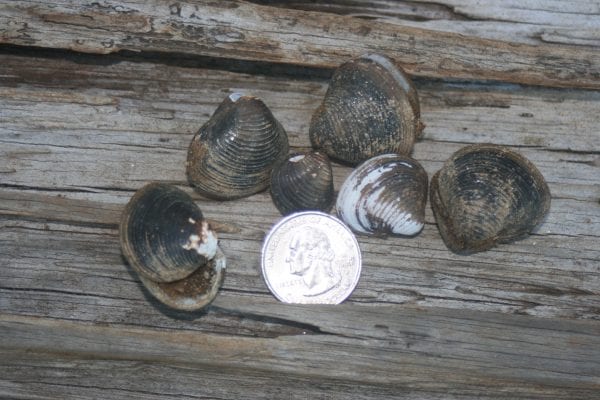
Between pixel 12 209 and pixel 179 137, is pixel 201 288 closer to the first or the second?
pixel 179 137

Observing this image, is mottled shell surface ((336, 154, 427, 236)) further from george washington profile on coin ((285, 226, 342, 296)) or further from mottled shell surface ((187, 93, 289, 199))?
mottled shell surface ((187, 93, 289, 199))

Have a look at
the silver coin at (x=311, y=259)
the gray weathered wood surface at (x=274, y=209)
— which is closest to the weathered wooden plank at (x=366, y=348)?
the gray weathered wood surface at (x=274, y=209)

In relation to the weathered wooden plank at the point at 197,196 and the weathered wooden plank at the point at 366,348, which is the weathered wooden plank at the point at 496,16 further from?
the weathered wooden plank at the point at 366,348

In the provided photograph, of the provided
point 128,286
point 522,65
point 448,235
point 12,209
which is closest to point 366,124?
point 448,235

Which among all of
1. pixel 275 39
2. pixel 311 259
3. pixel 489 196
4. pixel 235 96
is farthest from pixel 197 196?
pixel 489 196

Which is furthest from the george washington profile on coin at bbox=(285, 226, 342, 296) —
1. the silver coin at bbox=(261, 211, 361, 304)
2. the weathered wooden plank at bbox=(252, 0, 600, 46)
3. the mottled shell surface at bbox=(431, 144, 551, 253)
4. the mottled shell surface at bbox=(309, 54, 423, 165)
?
the weathered wooden plank at bbox=(252, 0, 600, 46)
